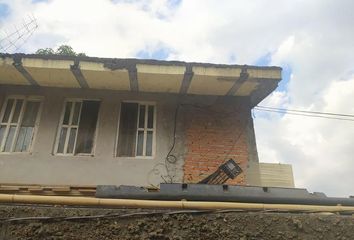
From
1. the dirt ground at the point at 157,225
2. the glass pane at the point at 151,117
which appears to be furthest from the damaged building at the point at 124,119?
the dirt ground at the point at 157,225

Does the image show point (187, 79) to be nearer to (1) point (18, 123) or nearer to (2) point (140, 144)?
(2) point (140, 144)

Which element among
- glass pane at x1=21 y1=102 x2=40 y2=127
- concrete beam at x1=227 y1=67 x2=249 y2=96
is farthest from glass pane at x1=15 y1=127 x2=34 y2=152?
concrete beam at x1=227 y1=67 x2=249 y2=96

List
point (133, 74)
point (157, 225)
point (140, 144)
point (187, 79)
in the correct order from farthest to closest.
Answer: point (140, 144)
point (187, 79)
point (133, 74)
point (157, 225)

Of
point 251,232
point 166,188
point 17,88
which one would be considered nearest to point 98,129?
point 17,88

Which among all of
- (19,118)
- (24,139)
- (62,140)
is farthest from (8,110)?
(62,140)

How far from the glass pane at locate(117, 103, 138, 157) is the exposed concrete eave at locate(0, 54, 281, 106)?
0.51 metres

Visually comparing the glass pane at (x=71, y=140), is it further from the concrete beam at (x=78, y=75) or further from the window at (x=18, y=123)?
the concrete beam at (x=78, y=75)

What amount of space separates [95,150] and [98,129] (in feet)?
1.72

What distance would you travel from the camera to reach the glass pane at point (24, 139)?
7344 mm

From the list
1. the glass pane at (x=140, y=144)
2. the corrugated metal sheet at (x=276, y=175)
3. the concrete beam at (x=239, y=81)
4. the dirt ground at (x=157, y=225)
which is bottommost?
the dirt ground at (x=157, y=225)

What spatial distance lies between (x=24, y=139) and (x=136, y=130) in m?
2.55

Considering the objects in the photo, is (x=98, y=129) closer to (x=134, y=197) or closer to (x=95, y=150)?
(x=95, y=150)

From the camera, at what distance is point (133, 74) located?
731cm

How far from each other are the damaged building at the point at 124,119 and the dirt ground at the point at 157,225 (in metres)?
3.98
